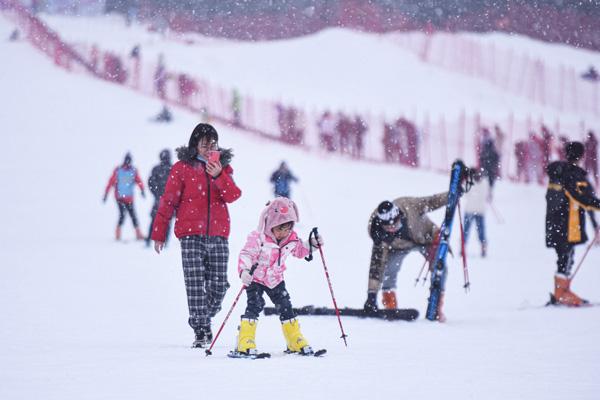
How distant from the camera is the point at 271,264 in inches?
185

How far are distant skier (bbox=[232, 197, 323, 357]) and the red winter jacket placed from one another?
0.31 metres

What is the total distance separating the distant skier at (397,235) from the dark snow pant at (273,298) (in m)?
1.93

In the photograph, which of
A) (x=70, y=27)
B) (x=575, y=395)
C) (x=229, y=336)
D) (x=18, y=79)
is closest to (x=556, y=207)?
(x=229, y=336)

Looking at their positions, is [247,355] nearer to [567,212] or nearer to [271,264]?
[271,264]

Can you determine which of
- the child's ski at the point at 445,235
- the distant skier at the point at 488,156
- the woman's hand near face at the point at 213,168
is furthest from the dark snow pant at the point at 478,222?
the woman's hand near face at the point at 213,168

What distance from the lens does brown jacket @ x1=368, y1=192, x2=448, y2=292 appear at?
6625mm

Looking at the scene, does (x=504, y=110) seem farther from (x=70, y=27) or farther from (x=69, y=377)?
(x=69, y=377)

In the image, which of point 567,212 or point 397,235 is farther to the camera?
point 567,212

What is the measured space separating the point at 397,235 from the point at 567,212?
187cm

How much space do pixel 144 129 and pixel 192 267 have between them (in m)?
21.6

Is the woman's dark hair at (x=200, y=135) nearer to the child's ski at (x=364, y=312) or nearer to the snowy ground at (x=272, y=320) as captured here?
the snowy ground at (x=272, y=320)

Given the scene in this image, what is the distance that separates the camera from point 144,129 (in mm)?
25812

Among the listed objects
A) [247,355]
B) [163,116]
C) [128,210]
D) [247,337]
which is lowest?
[247,355]

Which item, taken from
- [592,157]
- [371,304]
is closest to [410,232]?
[371,304]
